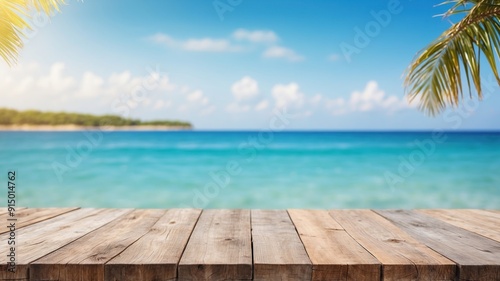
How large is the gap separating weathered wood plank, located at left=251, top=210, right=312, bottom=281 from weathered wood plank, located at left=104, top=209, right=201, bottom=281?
31cm

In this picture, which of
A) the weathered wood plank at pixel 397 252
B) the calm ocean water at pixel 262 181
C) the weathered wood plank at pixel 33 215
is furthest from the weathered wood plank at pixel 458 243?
the calm ocean water at pixel 262 181

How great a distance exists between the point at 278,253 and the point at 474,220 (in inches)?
58.2

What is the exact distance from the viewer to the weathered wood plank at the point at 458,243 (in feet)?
5.07

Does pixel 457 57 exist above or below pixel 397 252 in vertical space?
above

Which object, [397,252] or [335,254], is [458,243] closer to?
[397,252]

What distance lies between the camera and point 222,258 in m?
1.59

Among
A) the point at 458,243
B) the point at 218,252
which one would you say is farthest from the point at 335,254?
the point at 458,243

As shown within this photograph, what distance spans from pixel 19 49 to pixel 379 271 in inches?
106

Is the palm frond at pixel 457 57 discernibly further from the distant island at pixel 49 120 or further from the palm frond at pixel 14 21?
the distant island at pixel 49 120

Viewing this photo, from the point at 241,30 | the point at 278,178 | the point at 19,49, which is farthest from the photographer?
the point at 241,30

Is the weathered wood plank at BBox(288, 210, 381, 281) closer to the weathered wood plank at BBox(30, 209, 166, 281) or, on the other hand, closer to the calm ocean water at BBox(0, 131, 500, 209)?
the weathered wood plank at BBox(30, 209, 166, 281)

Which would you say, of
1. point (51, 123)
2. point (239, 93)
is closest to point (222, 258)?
point (239, 93)

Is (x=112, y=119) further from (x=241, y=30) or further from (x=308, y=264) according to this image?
(x=308, y=264)

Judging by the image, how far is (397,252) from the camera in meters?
1.72
